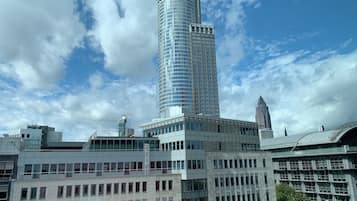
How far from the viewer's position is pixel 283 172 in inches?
3708

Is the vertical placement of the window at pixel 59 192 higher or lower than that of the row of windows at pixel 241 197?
higher

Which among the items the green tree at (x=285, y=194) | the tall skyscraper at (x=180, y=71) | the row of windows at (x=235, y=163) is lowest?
the green tree at (x=285, y=194)

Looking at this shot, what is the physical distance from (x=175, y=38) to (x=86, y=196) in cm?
16242

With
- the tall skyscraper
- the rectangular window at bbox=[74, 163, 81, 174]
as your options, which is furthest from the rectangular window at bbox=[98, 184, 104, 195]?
the tall skyscraper

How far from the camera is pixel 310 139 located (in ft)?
282

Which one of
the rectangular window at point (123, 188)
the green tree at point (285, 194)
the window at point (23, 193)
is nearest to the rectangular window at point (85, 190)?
the rectangular window at point (123, 188)

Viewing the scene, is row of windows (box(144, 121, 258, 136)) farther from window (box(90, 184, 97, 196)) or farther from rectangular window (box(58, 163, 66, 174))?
rectangular window (box(58, 163, 66, 174))

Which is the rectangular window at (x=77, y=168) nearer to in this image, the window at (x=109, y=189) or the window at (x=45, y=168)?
the window at (x=45, y=168)

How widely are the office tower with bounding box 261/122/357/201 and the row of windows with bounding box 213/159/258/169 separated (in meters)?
33.8

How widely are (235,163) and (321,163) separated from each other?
41656 millimetres

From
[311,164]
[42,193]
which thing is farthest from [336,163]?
[42,193]

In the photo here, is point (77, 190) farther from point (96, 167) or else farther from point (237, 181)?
point (237, 181)

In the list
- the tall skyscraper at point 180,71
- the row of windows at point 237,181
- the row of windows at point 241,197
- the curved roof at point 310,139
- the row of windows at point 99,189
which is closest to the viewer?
the row of windows at point 99,189

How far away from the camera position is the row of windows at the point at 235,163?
2075 inches
